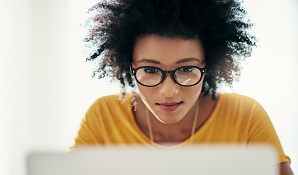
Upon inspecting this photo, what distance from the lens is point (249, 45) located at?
1.55m

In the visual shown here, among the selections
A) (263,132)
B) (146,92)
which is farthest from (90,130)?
(263,132)

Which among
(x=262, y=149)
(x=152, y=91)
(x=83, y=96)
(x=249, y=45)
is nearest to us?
(x=262, y=149)

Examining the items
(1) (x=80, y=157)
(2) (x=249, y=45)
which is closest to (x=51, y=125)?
(2) (x=249, y=45)

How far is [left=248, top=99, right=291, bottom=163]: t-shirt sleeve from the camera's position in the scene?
1419 mm

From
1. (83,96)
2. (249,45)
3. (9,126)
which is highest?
(249,45)

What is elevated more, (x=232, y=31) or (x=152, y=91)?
(x=232, y=31)

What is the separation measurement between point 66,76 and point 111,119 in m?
0.61

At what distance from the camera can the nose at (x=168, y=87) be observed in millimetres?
1356

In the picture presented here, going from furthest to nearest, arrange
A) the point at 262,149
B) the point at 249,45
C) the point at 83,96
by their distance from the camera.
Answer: the point at 83,96 < the point at 249,45 < the point at 262,149

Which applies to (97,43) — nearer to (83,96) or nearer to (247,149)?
(83,96)

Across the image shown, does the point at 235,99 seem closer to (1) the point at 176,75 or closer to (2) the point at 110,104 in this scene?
(1) the point at 176,75

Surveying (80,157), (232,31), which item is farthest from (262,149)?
(232,31)

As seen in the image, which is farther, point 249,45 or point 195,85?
point 249,45

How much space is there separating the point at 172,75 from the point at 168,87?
0.04 metres
